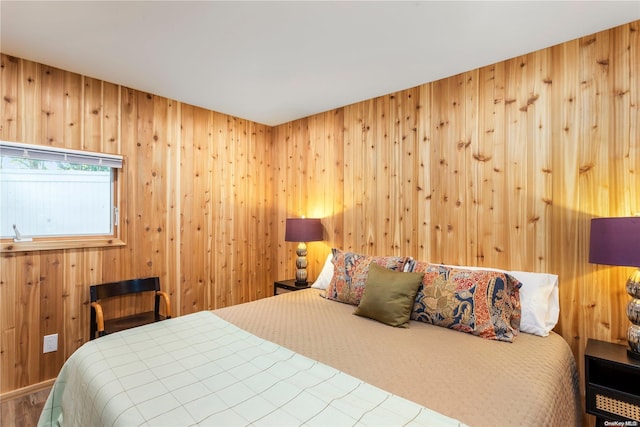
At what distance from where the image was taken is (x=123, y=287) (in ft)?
9.01

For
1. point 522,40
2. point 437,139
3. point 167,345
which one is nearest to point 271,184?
point 437,139

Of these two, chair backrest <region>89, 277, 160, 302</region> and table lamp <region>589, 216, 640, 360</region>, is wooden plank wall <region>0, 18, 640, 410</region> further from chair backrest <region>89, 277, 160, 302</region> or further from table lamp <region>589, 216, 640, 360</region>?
table lamp <region>589, 216, 640, 360</region>

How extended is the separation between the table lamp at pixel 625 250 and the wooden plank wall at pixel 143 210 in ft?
10.4

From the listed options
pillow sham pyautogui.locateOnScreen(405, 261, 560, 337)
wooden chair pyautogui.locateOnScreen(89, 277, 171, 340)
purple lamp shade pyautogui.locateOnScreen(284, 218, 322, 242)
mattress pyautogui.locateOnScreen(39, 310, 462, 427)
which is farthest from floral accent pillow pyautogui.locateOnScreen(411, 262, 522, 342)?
wooden chair pyautogui.locateOnScreen(89, 277, 171, 340)

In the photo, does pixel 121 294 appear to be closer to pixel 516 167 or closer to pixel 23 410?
pixel 23 410

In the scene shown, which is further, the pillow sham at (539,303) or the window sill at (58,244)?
A: the window sill at (58,244)

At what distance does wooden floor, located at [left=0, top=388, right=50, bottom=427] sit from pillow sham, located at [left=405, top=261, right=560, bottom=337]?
3.21 metres

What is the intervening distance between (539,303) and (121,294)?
3.17 metres

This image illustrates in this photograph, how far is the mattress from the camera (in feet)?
3.56

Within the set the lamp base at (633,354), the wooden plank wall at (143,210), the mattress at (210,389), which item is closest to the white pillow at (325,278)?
the wooden plank wall at (143,210)

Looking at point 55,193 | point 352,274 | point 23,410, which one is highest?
point 55,193

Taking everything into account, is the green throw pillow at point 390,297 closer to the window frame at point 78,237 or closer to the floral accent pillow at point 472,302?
the floral accent pillow at point 472,302

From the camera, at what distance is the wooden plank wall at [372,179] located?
2.01m

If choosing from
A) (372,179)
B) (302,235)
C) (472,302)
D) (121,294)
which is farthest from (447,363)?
(121,294)
